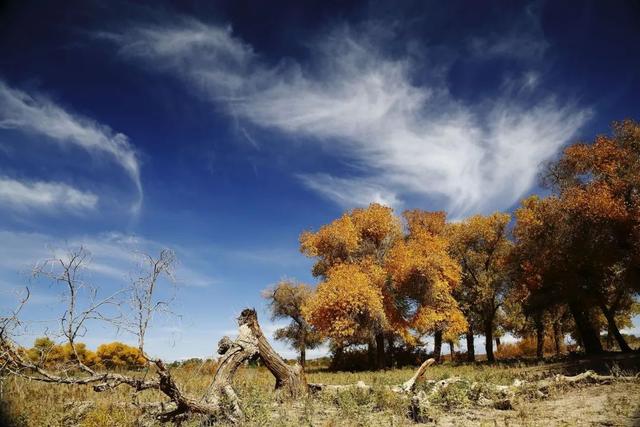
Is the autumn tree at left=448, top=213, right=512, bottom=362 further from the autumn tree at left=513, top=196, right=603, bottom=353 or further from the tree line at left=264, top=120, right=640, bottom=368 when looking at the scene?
the autumn tree at left=513, top=196, right=603, bottom=353

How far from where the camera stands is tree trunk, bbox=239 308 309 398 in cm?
1302

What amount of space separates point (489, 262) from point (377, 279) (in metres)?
12.8

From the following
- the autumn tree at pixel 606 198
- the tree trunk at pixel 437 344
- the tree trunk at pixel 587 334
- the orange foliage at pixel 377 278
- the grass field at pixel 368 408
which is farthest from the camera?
the tree trunk at pixel 437 344

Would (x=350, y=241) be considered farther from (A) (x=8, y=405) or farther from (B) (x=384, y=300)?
(A) (x=8, y=405)

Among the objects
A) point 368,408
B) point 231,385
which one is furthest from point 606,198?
point 231,385

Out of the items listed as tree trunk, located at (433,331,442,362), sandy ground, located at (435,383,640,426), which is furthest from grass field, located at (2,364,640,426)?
tree trunk, located at (433,331,442,362)

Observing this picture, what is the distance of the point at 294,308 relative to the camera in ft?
151

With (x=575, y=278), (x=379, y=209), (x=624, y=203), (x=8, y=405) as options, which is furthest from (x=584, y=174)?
(x=8, y=405)

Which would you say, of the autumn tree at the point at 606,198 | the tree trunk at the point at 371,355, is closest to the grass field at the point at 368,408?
the autumn tree at the point at 606,198

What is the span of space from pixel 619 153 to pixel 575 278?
27.9 feet

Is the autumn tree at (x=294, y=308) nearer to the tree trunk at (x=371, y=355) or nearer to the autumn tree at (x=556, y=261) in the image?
the tree trunk at (x=371, y=355)

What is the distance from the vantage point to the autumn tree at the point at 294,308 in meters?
45.4

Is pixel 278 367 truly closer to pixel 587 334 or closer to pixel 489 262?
pixel 587 334

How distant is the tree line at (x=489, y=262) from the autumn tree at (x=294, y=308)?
27.6 feet
